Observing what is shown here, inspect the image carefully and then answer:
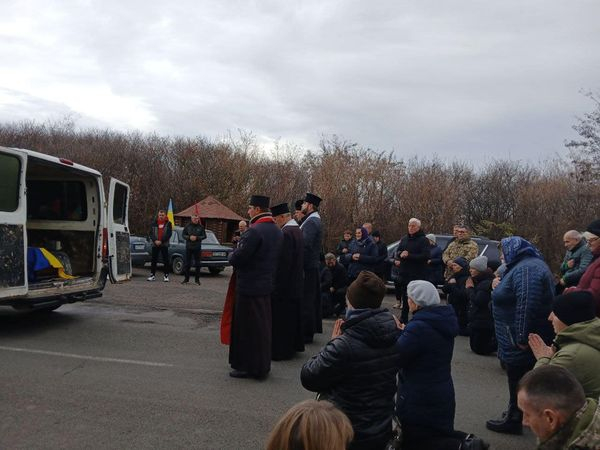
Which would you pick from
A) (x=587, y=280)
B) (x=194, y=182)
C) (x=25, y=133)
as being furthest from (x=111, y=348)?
(x=25, y=133)

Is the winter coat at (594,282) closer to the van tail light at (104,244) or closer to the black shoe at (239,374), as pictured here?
the black shoe at (239,374)

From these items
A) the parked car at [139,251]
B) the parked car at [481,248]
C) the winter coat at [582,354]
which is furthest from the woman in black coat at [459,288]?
the parked car at [139,251]

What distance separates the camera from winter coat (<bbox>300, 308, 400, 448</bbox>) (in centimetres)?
353

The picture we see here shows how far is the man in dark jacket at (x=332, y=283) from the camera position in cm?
1038

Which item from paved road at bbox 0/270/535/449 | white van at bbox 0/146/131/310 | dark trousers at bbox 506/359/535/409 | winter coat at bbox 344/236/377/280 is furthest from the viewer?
winter coat at bbox 344/236/377/280

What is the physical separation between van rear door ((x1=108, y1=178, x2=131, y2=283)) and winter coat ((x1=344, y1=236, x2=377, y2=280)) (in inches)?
168

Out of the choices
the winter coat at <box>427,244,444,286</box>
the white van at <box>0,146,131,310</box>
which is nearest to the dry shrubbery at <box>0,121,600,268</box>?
the winter coat at <box>427,244,444,286</box>

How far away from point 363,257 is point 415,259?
146cm

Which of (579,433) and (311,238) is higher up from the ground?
(311,238)

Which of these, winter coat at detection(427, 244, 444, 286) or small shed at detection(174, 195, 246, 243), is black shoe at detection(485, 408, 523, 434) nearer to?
winter coat at detection(427, 244, 444, 286)

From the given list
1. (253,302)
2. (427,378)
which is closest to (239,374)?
(253,302)

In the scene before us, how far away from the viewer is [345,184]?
26922 millimetres

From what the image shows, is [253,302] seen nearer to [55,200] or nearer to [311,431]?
[311,431]

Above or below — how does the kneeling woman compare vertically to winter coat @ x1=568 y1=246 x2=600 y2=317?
below
